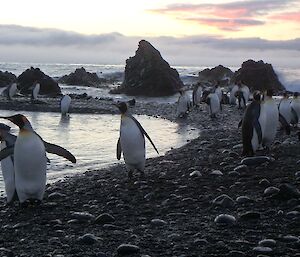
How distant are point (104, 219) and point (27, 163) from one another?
1372 mm

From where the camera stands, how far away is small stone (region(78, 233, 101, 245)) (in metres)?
4.46

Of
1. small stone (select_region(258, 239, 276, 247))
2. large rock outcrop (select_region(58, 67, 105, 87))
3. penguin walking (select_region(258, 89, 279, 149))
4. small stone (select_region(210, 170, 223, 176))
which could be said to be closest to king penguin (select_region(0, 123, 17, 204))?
small stone (select_region(210, 170, 223, 176))

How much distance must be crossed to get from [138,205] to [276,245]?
2081 millimetres

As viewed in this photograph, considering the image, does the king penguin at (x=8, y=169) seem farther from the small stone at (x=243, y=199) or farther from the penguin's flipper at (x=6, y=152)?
the small stone at (x=243, y=199)

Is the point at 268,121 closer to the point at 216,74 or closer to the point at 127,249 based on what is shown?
the point at 127,249

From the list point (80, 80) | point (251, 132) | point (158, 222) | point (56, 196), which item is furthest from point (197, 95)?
point (80, 80)

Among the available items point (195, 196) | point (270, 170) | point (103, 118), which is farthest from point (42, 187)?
point (103, 118)

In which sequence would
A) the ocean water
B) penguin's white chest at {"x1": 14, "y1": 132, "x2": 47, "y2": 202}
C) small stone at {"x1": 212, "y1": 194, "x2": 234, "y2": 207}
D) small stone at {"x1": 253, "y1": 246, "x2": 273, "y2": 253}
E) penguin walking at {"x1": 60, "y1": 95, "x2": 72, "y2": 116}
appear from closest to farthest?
small stone at {"x1": 253, "y1": 246, "x2": 273, "y2": 253} < small stone at {"x1": 212, "y1": 194, "x2": 234, "y2": 207} < penguin's white chest at {"x1": 14, "y1": 132, "x2": 47, "y2": 202} < the ocean water < penguin walking at {"x1": 60, "y1": 95, "x2": 72, "y2": 116}

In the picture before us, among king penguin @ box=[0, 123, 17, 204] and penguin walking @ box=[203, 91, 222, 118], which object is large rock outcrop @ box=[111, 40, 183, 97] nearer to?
penguin walking @ box=[203, 91, 222, 118]

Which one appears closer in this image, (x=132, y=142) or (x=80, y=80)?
(x=132, y=142)

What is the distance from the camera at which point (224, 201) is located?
552cm

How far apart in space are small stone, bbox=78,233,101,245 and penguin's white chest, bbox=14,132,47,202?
1.78 m

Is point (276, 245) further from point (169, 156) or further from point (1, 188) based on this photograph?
point (169, 156)

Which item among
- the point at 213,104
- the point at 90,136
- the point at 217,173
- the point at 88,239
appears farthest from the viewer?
the point at 213,104
